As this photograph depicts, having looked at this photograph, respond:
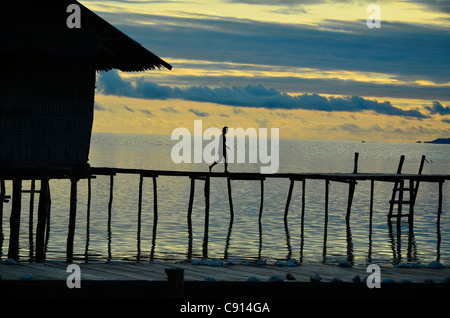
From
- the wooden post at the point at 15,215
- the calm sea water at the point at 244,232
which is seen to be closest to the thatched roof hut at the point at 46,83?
the wooden post at the point at 15,215

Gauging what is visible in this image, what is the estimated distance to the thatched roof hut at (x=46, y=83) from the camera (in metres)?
14.8

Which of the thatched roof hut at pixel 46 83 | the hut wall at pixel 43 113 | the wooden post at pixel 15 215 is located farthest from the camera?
A: the wooden post at pixel 15 215

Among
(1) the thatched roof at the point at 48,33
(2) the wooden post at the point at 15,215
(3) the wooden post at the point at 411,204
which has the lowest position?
(3) the wooden post at the point at 411,204

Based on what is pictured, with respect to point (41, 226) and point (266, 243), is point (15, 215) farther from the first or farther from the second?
point (266, 243)

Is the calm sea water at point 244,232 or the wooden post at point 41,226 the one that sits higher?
the wooden post at point 41,226

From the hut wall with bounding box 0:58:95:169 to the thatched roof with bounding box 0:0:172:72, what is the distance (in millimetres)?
327

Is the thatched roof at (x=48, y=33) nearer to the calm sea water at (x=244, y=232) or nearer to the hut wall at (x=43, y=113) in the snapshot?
the hut wall at (x=43, y=113)

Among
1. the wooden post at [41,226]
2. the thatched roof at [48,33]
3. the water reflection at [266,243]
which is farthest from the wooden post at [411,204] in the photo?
the thatched roof at [48,33]

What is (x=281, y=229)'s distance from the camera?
3002 cm

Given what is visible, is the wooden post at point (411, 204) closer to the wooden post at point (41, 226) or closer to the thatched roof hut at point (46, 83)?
the wooden post at point (41, 226)

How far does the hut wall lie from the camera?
49.0ft

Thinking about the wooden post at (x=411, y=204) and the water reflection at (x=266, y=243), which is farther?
the wooden post at (x=411, y=204)

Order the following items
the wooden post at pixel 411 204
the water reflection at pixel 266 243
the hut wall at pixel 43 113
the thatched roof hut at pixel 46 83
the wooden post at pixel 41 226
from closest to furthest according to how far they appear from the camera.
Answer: the thatched roof hut at pixel 46 83 → the hut wall at pixel 43 113 → the wooden post at pixel 41 226 → the water reflection at pixel 266 243 → the wooden post at pixel 411 204
